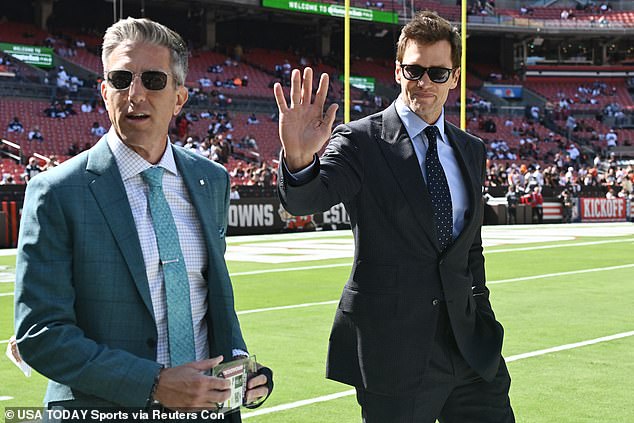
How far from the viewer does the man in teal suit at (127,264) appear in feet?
8.52

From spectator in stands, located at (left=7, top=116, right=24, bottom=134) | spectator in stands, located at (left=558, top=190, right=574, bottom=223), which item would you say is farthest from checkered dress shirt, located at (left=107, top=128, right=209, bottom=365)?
spectator in stands, located at (left=558, top=190, right=574, bottom=223)

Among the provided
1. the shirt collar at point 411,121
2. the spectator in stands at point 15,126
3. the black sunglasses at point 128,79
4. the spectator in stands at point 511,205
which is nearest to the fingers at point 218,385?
the black sunglasses at point 128,79

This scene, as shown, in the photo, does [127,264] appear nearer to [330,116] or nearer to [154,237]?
[154,237]

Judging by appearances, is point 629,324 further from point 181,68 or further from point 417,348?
point 181,68

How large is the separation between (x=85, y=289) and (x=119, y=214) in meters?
0.23

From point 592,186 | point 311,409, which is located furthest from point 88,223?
point 592,186

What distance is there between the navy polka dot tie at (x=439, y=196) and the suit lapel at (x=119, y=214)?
55.4 inches

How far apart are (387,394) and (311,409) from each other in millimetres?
2964

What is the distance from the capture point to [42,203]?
2.66 metres

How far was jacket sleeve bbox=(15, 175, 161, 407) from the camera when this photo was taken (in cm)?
257

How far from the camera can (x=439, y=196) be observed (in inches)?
152

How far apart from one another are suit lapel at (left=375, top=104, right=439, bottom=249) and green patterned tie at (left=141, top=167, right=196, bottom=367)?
1.18m

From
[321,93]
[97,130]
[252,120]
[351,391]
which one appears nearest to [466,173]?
[321,93]

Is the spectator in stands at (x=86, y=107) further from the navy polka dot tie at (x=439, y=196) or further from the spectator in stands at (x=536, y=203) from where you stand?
the navy polka dot tie at (x=439, y=196)
